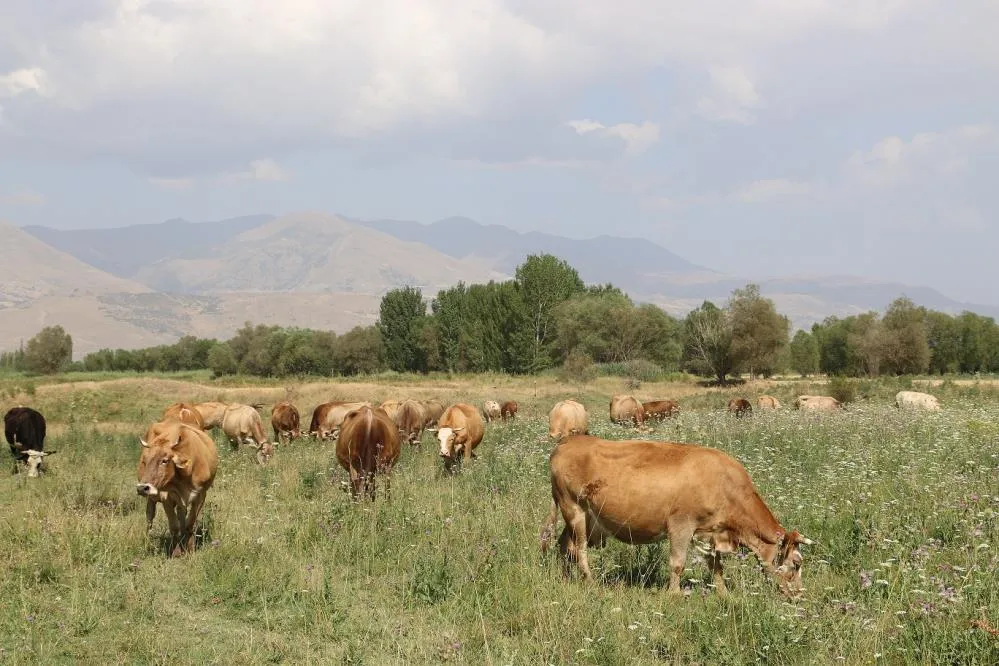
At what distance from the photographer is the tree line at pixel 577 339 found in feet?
236

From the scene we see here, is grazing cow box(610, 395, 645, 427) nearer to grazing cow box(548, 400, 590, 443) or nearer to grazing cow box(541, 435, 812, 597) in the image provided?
grazing cow box(548, 400, 590, 443)

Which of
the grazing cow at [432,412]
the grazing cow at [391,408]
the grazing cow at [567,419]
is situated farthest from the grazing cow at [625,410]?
the grazing cow at [391,408]

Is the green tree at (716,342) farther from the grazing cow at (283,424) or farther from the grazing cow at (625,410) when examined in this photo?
the grazing cow at (283,424)

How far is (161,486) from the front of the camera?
A: 1012 cm

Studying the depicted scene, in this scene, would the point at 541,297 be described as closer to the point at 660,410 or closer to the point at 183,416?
the point at 660,410

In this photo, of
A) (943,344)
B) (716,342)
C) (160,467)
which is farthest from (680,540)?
(943,344)

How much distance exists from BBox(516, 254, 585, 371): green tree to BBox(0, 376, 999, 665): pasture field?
226 ft

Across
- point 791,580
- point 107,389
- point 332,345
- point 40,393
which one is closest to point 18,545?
point 791,580

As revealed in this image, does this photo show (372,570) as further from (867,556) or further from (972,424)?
(972,424)

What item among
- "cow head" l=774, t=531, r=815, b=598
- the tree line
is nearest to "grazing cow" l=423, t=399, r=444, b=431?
"cow head" l=774, t=531, r=815, b=598

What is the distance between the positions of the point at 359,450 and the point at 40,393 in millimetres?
36933

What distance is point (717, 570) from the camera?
8250 millimetres

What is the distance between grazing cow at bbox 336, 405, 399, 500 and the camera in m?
13.9

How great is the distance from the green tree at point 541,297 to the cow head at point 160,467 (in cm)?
7306
